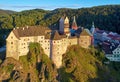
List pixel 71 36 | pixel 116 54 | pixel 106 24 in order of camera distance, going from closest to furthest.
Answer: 1. pixel 71 36
2. pixel 116 54
3. pixel 106 24

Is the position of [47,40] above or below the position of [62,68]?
above

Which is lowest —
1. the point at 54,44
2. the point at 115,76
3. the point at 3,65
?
the point at 115,76

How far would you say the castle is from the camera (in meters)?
60.4

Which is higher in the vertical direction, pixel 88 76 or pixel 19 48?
pixel 19 48

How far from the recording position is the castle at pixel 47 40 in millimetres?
60375

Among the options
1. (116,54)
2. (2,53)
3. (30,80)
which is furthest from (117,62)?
(2,53)

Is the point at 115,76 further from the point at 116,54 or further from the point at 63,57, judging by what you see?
the point at 63,57

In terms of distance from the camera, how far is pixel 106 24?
121938mm

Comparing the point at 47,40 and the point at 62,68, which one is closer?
the point at 47,40

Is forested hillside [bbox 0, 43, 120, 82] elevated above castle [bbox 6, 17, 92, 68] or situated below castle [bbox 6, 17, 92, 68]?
below

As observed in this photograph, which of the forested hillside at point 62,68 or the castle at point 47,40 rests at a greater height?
the castle at point 47,40

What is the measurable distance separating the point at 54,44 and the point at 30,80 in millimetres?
9747

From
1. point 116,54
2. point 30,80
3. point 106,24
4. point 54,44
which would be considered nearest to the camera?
point 30,80

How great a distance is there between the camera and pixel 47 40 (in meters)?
63.9
